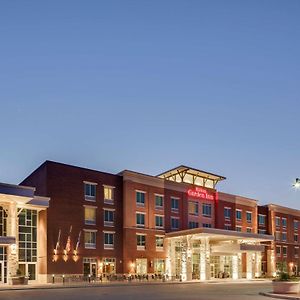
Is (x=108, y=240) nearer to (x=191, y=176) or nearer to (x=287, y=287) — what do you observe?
(x=191, y=176)

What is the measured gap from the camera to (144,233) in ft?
261

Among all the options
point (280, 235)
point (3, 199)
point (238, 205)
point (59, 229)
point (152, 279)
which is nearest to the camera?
point (3, 199)

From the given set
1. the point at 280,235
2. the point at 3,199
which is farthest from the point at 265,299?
the point at 280,235

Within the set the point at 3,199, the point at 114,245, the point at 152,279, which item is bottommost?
the point at 152,279

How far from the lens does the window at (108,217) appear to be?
7512 cm

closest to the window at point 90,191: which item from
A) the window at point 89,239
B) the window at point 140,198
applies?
the window at point 89,239

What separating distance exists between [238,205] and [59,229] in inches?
1604

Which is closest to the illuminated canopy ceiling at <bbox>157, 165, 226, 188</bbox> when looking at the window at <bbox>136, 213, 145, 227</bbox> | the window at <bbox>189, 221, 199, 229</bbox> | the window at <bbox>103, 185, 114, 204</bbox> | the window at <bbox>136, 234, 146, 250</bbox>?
the window at <bbox>189, 221, 199, 229</bbox>

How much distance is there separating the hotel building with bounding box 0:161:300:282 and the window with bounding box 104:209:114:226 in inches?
5.7

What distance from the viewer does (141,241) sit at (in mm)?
78938

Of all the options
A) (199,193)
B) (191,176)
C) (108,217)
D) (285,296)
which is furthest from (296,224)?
(285,296)

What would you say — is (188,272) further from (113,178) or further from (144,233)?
(113,178)

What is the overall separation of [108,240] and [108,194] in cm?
629

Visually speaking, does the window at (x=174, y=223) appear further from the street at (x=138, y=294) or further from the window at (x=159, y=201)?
the street at (x=138, y=294)
